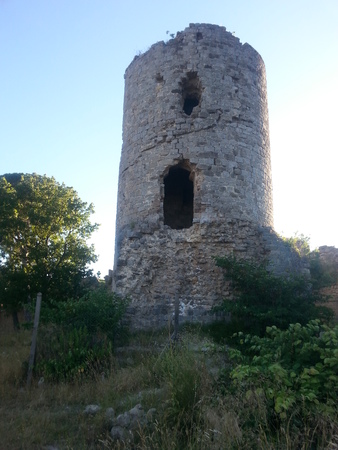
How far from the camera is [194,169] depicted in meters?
9.27

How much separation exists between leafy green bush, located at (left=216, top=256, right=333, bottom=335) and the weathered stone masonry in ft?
1.80

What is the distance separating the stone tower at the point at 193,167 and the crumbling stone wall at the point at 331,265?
15.6ft

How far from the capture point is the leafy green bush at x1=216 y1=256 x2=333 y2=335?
24.4 ft

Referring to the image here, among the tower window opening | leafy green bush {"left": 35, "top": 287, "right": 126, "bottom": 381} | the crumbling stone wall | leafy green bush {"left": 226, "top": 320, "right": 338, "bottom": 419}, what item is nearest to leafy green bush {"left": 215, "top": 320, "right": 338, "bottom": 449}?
leafy green bush {"left": 226, "top": 320, "right": 338, "bottom": 419}

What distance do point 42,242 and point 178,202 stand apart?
477cm

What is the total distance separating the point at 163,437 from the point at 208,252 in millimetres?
5138

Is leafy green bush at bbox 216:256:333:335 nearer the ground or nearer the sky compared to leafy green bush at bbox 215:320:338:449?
nearer the sky

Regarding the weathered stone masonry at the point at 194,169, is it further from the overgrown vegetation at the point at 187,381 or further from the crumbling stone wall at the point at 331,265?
the crumbling stone wall at the point at 331,265

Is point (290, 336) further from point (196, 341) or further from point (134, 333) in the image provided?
point (134, 333)

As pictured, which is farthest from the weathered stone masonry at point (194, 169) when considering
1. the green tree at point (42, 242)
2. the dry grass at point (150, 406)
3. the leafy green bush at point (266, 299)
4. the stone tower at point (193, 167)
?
the green tree at point (42, 242)

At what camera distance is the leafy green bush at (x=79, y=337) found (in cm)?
639

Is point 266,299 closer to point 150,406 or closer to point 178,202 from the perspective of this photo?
point 150,406

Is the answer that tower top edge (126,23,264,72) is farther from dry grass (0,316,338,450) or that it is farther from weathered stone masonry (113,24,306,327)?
dry grass (0,316,338,450)

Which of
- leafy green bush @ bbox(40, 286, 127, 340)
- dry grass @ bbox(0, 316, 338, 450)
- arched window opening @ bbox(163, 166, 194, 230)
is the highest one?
arched window opening @ bbox(163, 166, 194, 230)
